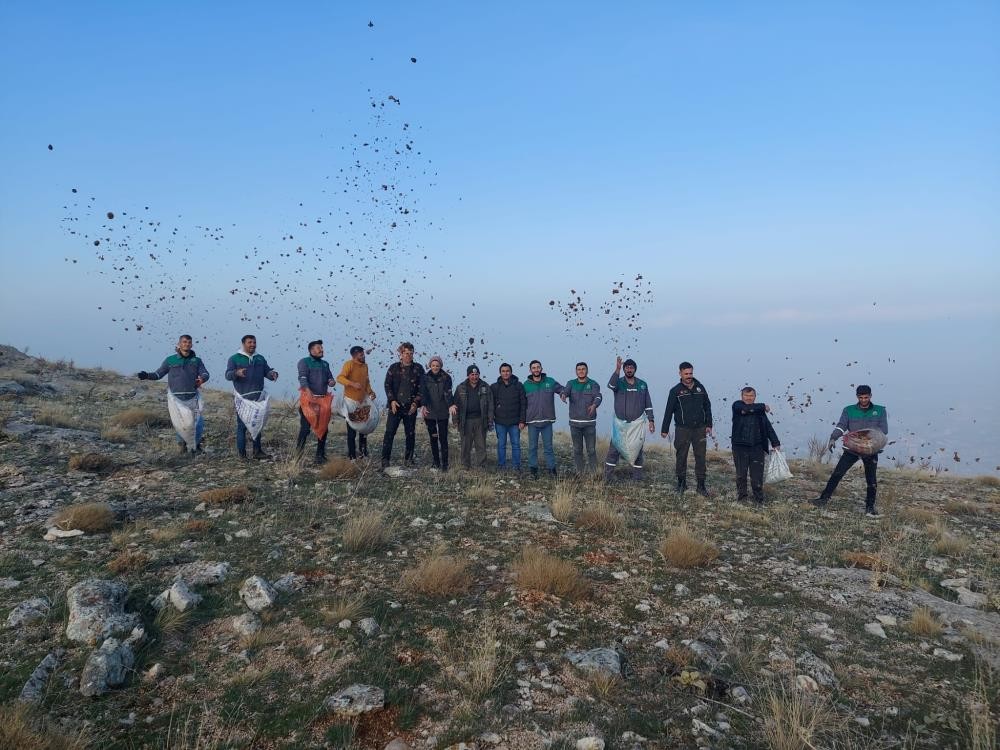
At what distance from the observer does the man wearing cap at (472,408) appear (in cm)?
1121

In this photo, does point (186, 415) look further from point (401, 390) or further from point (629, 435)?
point (629, 435)

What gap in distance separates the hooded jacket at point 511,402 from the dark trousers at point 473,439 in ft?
1.42

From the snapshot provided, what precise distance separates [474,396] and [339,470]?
2.87 m

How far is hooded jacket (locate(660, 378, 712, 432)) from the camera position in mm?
10609

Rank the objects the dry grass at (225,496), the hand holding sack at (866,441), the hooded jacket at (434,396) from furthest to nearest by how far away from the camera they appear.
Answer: the hooded jacket at (434,396)
the hand holding sack at (866,441)
the dry grass at (225,496)

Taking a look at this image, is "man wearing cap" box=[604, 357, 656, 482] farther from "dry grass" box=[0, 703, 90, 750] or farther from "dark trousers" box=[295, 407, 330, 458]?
"dry grass" box=[0, 703, 90, 750]

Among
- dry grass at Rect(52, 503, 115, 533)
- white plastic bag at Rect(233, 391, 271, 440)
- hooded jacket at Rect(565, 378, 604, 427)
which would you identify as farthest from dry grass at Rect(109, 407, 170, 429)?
hooded jacket at Rect(565, 378, 604, 427)

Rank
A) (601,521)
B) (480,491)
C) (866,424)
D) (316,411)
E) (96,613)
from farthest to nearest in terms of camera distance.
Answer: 1. (316,411)
2. (866,424)
3. (480,491)
4. (601,521)
5. (96,613)

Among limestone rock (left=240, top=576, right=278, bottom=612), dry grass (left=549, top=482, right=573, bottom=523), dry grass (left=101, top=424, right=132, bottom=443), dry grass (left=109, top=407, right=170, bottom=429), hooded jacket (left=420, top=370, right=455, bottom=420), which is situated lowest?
limestone rock (left=240, top=576, right=278, bottom=612)

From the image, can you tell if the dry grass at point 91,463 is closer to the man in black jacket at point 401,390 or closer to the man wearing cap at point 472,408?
the man in black jacket at point 401,390

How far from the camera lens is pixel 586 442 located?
37.2 ft

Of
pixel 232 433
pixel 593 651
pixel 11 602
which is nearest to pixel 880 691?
pixel 593 651

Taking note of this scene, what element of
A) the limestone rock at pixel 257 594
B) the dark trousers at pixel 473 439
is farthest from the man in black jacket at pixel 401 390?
the limestone rock at pixel 257 594

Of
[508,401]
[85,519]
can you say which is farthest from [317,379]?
[85,519]
